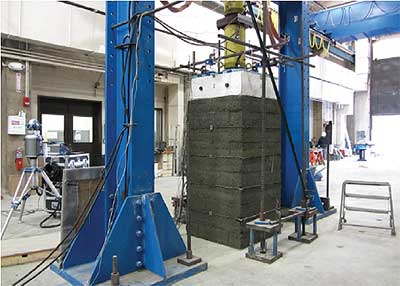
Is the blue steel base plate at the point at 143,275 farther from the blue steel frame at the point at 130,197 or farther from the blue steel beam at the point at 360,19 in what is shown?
the blue steel beam at the point at 360,19

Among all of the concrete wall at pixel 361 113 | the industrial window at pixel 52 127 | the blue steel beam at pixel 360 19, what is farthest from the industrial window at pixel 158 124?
the concrete wall at pixel 361 113

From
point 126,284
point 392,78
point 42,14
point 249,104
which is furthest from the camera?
point 392,78

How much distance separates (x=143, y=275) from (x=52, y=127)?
19.2 ft

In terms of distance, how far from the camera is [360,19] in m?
6.07

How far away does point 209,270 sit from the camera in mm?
2480

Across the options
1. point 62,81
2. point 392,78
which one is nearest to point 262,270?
point 62,81

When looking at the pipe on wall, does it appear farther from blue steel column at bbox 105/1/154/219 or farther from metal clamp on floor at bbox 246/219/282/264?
metal clamp on floor at bbox 246/219/282/264

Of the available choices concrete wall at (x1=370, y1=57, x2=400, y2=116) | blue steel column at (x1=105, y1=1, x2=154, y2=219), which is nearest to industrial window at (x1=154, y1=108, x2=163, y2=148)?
blue steel column at (x1=105, y1=1, x2=154, y2=219)

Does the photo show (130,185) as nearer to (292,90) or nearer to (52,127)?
(292,90)

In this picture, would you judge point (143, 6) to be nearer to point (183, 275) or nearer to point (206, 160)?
point (206, 160)

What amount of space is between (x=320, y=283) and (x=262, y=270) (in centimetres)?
44

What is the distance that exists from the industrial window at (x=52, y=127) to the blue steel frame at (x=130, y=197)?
515 centimetres

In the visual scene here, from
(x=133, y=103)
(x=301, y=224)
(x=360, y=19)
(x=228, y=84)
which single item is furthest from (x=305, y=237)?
(x=360, y=19)

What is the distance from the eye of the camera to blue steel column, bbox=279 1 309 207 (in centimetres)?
413
